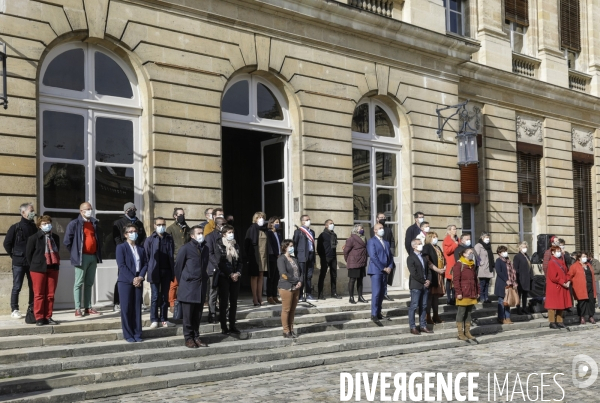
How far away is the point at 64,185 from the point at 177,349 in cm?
449

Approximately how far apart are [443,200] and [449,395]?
1171 centimetres

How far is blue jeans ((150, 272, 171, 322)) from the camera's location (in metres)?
11.9

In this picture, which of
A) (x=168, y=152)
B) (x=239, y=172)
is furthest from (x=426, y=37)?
(x=168, y=152)

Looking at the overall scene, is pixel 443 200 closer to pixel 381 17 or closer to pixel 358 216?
pixel 358 216

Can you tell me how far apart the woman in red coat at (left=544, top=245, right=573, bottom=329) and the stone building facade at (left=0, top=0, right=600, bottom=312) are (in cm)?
403

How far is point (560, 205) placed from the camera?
86.4ft

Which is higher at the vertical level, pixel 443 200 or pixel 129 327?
pixel 443 200

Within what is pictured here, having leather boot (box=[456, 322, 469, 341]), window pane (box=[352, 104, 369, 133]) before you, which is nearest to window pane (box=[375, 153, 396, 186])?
window pane (box=[352, 104, 369, 133])

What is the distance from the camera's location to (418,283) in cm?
1405

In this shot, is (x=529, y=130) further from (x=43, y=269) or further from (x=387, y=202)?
(x=43, y=269)

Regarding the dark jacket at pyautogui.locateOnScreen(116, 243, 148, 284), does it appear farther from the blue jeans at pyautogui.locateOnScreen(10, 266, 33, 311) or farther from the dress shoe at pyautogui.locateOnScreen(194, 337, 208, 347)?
the blue jeans at pyautogui.locateOnScreen(10, 266, 33, 311)

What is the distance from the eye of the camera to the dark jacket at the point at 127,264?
1141 centimetres

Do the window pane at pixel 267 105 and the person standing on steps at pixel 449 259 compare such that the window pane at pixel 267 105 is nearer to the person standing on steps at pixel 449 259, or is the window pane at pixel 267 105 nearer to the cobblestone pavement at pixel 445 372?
the person standing on steps at pixel 449 259

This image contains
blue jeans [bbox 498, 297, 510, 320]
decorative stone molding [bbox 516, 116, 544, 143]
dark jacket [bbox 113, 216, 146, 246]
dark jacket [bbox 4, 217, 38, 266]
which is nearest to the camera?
dark jacket [bbox 4, 217, 38, 266]
